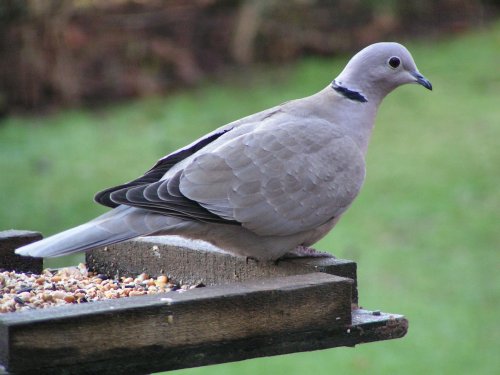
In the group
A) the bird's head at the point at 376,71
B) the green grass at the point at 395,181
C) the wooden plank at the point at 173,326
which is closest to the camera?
the wooden plank at the point at 173,326

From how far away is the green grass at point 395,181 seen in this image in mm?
6883

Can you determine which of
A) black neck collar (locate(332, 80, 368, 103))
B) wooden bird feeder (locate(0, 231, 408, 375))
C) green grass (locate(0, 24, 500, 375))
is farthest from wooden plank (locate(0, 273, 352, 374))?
green grass (locate(0, 24, 500, 375))

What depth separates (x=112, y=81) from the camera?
1141 cm

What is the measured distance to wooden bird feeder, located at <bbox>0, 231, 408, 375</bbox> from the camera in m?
2.53

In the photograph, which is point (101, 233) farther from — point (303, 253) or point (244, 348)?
point (303, 253)

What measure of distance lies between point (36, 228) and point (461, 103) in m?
5.17

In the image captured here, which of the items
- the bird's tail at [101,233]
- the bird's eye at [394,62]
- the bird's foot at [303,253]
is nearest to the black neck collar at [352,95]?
the bird's eye at [394,62]

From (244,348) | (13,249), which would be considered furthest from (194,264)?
(244,348)

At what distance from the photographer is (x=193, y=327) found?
275 centimetres

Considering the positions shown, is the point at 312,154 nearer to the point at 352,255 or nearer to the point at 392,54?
the point at 392,54

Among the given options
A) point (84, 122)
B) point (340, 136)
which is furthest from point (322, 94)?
point (84, 122)

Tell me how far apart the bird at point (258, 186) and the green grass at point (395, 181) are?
10.2 feet

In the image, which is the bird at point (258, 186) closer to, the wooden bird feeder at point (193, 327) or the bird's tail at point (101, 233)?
the bird's tail at point (101, 233)

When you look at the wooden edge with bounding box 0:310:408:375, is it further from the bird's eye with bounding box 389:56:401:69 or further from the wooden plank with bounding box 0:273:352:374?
the bird's eye with bounding box 389:56:401:69
